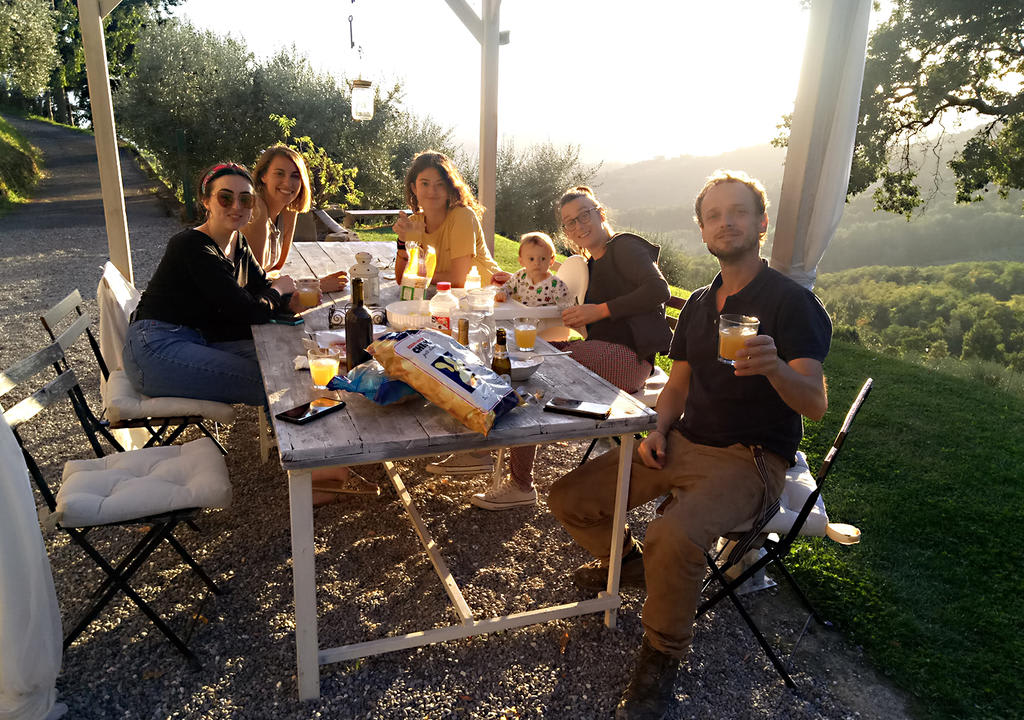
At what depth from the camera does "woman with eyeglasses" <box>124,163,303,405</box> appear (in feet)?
9.64

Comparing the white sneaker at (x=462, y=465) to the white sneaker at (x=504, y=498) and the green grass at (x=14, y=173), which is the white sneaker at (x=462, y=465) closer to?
the white sneaker at (x=504, y=498)

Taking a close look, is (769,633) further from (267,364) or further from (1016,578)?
(267,364)

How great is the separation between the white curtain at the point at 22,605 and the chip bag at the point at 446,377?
1003 millimetres

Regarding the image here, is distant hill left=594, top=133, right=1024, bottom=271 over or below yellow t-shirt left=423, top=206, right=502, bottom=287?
below

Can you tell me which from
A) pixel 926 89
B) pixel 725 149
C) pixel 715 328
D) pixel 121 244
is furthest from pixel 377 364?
pixel 725 149

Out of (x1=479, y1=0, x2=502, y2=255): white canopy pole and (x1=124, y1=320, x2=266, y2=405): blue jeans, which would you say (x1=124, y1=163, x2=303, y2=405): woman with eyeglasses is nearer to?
(x1=124, y1=320, x2=266, y2=405): blue jeans

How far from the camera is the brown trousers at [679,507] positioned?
2.07m

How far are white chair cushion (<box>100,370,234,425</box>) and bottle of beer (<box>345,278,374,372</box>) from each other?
0.85 meters

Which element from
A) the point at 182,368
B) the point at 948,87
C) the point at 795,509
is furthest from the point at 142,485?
the point at 948,87

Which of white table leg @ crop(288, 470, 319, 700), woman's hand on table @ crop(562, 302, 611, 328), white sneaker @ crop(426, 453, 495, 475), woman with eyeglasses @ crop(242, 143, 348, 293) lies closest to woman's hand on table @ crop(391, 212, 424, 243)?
woman with eyeglasses @ crop(242, 143, 348, 293)

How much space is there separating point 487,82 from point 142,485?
15.7 ft

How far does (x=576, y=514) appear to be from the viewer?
261cm

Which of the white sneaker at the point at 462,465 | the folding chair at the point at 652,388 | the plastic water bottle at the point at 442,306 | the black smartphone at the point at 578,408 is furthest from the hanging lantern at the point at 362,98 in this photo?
the black smartphone at the point at 578,408

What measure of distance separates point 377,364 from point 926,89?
10.8 metres
